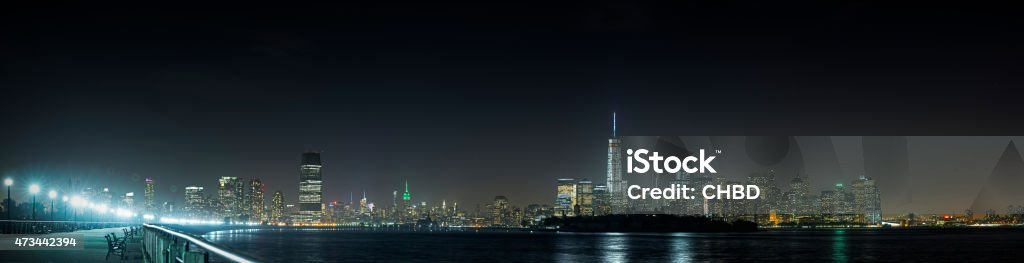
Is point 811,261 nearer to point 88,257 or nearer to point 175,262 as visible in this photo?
point 88,257

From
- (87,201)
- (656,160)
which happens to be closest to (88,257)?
(656,160)

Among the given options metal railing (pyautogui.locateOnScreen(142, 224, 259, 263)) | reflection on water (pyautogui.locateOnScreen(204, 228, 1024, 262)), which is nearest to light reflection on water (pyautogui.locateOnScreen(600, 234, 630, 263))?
reflection on water (pyautogui.locateOnScreen(204, 228, 1024, 262))

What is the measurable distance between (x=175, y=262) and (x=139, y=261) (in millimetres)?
14837

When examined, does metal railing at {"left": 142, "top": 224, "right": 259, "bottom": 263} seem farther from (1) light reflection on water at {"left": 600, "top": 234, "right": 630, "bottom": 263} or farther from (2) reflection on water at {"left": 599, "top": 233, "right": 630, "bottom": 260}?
(2) reflection on water at {"left": 599, "top": 233, "right": 630, "bottom": 260}

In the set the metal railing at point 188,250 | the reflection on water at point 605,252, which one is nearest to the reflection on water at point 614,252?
the reflection on water at point 605,252

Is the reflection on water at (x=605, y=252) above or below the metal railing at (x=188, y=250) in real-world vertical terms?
below

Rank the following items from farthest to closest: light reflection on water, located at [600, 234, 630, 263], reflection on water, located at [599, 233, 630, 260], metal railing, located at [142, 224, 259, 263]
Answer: reflection on water, located at [599, 233, 630, 260] < light reflection on water, located at [600, 234, 630, 263] < metal railing, located at [142, 224, 259, 263]

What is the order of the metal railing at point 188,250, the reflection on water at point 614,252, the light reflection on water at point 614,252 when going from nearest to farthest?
the metal railing at point 188,250 → the light reflection on water at point 614,252 → the reflection on water at point 614,252

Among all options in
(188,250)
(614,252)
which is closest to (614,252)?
(614,252)

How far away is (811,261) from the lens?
69.9 meters

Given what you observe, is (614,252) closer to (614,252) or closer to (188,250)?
(614,252)

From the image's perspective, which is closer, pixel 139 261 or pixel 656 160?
pixel 139 261

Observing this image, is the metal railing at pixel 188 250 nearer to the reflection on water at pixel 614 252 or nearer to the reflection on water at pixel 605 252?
the reflection on water at pixel 605 252

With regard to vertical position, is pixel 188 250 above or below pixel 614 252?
above
